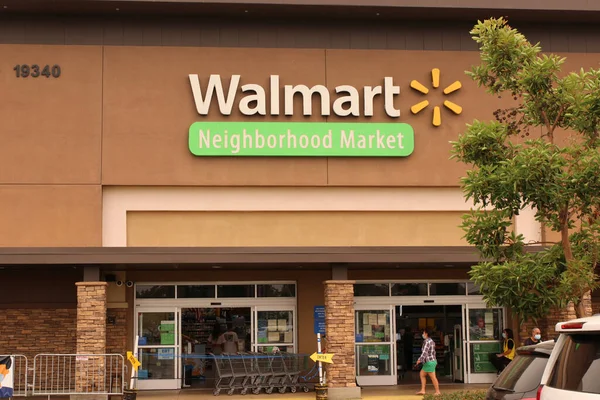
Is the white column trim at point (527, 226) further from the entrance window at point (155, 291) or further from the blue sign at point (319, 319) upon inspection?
the entrance window at point (155, 291)

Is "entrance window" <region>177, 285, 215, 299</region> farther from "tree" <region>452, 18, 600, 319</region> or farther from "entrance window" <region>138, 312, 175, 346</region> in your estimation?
"tree" <region>452, 18, 600, 319</region>

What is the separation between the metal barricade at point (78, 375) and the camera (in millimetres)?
20688

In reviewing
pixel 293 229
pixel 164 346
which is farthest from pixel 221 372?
pixel 293 229

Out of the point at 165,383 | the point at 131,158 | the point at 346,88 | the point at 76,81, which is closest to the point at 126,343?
the point at 165,383

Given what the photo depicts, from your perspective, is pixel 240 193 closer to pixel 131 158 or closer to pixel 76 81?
pixel 131 158

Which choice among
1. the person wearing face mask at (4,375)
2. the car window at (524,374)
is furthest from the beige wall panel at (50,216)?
the car window at (524,374)

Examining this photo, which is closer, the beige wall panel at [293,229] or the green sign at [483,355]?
the beige wall panel at [293,229]

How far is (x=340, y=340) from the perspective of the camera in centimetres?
2153

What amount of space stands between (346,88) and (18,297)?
1073 cm

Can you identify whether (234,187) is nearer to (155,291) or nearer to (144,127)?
(144,127)

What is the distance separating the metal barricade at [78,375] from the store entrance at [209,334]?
215cm

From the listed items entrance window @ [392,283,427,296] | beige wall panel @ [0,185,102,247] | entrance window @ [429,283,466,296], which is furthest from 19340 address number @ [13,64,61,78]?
entrance window @ [429,283,466,296]

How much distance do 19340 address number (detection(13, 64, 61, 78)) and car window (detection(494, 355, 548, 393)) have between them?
16667 millimetres

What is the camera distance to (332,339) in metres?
21.5
